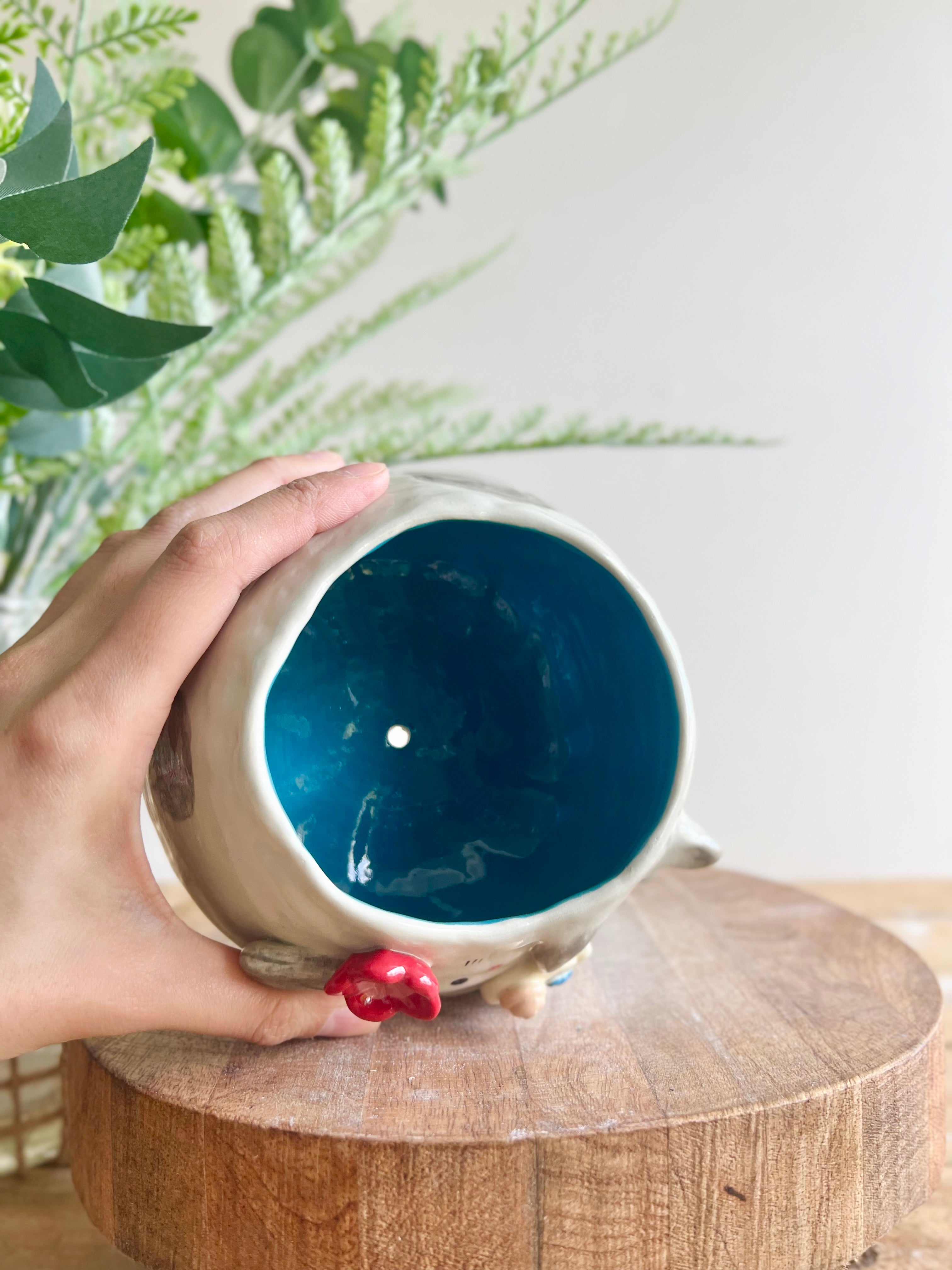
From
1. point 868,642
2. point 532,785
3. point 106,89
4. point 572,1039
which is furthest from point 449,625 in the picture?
point 868,642

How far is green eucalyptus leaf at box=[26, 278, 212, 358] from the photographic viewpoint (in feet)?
1.24

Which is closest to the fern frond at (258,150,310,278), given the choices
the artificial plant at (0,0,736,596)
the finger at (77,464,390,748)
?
the artificial plant at (0,0,736,596)

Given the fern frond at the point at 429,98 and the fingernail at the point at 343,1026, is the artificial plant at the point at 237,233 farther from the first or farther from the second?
the fingernail at the point at 343,1026

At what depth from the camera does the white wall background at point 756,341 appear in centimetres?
103

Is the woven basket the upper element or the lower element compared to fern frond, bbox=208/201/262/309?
lower

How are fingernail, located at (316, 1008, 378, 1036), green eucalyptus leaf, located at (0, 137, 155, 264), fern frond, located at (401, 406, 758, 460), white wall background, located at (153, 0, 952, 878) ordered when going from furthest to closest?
white wall background, located at (153, 0, 952, 878), fern frond, located at (401, 406, 758, 460), fingernail, located at (316, 1008, 378, 1036), green eucalyptus leaf, located at (0, 137, 155, 264)

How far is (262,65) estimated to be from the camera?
606 millimetres

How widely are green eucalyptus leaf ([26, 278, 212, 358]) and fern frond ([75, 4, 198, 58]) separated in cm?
12

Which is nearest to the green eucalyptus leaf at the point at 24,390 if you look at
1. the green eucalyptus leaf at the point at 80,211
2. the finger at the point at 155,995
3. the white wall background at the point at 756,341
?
the green eucalyptus leaf at the point at 80,211

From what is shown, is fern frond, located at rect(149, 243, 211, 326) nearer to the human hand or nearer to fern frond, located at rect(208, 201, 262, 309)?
fern frond, located at rect(208, 201, 262, 309)

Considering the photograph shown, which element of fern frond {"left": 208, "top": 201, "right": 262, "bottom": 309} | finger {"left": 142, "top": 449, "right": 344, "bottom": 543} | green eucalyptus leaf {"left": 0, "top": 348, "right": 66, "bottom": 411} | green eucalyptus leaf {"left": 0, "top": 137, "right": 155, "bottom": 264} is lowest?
finger {"left": 142, "top": 449, "right": 344, "bottom": 543}

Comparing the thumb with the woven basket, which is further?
the woven basket

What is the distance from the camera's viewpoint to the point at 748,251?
1050 mm

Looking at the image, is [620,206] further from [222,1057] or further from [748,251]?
[222,1057]
